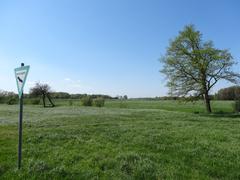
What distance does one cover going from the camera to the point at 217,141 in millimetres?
10062

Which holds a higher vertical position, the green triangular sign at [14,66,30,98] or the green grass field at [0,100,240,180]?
the green triangular sign at [14,66,30,98]

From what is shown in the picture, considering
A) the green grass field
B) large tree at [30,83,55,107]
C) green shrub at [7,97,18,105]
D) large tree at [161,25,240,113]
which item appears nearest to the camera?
the green grass field

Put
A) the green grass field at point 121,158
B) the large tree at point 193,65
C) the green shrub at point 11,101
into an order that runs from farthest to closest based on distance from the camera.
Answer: the green shrub at point 11,101, the large tree at point 193,65, the green grass field at point 121,158

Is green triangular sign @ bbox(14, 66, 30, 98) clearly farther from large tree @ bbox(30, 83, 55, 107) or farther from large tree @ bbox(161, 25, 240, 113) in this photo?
large tree @ bbox(30, 83, 55, 107)

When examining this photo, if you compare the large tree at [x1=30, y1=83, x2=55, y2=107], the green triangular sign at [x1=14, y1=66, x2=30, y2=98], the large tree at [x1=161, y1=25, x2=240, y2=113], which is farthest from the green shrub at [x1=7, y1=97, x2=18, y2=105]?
the green triangular sign at [x1=14, y1=66, x2=30, y2=98]

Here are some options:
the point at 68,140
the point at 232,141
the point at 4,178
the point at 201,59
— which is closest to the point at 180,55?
the point at 201,59

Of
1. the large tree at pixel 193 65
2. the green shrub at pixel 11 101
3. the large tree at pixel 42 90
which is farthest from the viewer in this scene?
the green shrub at pixel 11 101

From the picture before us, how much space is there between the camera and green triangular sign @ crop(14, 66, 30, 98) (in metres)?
6.01

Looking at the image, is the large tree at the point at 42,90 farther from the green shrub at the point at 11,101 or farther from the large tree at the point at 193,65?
the large tree at the point at 193,65

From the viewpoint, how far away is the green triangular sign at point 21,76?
6014 mm

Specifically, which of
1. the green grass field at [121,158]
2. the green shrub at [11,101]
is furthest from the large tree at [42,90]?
the green grass field at [121,158]

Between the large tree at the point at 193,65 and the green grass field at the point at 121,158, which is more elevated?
the large tree at the point at 193,65

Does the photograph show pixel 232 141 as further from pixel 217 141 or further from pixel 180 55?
pixel 180 55

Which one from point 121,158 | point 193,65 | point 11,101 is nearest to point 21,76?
point 121,158
